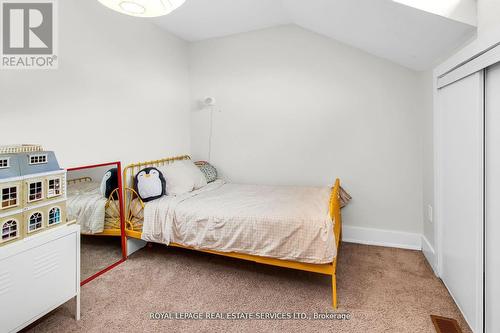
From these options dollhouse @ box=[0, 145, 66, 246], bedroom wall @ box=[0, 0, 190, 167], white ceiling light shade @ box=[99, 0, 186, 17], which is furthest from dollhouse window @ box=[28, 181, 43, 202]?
white ceiling light shade @ box=[99, 0, 186, 17]

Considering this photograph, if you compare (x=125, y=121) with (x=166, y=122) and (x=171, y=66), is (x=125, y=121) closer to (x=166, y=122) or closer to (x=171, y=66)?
(x=166, y=122)

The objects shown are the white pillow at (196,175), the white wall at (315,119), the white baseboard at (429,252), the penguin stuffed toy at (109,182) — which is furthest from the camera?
the white pillow at (196,175)

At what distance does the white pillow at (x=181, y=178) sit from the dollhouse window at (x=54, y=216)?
1.11 metres

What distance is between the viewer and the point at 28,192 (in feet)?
5.12

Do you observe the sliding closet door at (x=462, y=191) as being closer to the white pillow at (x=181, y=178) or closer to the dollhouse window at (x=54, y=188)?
the white pillow at (x=181, y=178)

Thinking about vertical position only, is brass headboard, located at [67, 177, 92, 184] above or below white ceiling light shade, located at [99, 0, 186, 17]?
below

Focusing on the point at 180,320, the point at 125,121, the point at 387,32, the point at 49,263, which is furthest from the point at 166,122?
the point at 387,32

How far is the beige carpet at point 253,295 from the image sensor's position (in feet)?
5.67

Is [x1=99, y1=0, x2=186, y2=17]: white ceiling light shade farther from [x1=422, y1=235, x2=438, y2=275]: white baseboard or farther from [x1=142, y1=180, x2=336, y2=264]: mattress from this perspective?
[x1=422, y1=235, x2=438, y2=275]: white baseboard

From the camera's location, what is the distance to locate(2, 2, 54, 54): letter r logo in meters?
1.81

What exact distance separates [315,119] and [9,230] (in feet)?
9.57

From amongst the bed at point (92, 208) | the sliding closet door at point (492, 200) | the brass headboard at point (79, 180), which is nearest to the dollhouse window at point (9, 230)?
the bed at point (92, 208)

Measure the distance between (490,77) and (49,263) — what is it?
2.84 meters

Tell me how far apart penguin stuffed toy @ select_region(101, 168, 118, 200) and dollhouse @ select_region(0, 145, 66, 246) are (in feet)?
2.30
